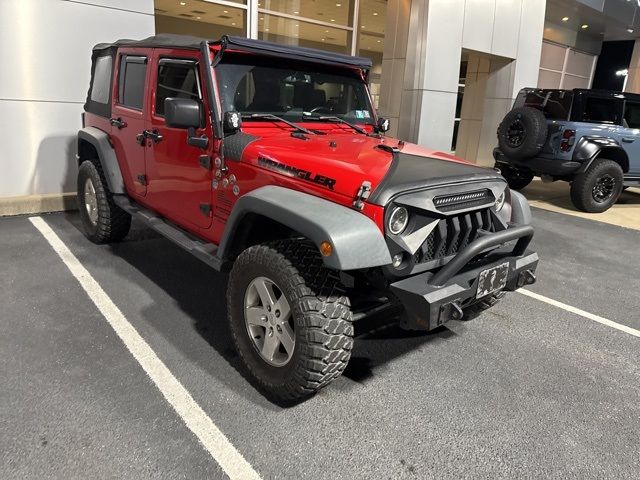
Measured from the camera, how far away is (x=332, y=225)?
2.24 meters

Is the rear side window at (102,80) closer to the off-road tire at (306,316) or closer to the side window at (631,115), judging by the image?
the off-road tire at (306,316)

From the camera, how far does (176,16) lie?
354 inches

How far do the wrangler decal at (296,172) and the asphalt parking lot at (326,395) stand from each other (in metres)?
0.87

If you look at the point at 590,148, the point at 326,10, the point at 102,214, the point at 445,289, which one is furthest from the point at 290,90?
the point at 326,10

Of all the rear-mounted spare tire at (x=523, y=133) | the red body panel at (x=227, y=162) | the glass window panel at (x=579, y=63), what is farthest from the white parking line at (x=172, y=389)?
the glass window panel at (x=579, y=63)

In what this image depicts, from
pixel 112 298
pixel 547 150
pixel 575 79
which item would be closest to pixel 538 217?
pixel 547 150

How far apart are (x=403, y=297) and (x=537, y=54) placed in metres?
11.8

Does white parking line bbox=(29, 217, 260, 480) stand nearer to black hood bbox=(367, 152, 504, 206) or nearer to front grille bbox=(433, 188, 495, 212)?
black hood bbox=(367, 152, 504, 206)

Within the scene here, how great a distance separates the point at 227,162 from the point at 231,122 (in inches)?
9.9

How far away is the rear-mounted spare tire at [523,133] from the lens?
754 centimetres

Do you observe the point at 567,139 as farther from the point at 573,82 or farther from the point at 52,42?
the point at 573,82

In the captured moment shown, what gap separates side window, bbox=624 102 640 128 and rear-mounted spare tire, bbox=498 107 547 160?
62.4 inches

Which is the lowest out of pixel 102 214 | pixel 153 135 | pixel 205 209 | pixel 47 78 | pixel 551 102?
pixel 102 214

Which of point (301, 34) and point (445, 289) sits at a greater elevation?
point (301, 34)
